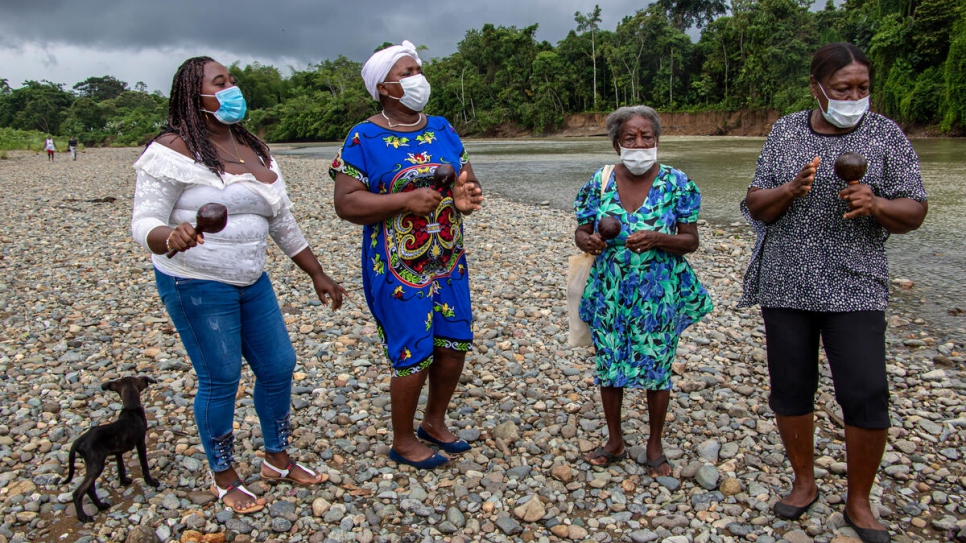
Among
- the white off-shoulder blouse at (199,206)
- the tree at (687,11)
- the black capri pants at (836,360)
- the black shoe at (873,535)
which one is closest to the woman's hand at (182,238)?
the white off-shoulder blouse at (199,206)

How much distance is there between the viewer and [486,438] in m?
4.05

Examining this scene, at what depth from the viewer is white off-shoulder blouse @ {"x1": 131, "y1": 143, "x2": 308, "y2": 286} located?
269cm

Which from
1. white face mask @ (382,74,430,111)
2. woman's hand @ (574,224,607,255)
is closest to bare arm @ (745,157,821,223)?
woman's hand @ (574,224,607,255)

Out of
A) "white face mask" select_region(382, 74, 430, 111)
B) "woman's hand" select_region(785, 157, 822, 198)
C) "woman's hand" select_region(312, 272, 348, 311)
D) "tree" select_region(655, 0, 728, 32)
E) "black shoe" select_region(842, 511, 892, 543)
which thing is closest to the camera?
"woman's hand" select_region(785, 157, 822, 198)

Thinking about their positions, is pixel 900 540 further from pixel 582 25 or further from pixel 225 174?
pixel 582 25

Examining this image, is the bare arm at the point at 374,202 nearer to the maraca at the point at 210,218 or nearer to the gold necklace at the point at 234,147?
the gold necklace at the point at 234,147

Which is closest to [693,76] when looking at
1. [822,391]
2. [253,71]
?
[822,391]

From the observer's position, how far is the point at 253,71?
122 m

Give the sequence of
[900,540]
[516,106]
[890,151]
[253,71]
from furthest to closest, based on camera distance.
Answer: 1. [253,71]
2. [516,106]
3. [900,540]
4. [890,151]

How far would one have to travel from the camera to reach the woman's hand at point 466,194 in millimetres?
3221

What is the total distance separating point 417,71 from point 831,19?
66.0 metres

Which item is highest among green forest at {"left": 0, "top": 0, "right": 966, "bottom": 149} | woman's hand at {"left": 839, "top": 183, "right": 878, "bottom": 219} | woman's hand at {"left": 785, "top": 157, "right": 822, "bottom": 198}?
green forest at {"left": 0, "top": 0, "right": 966, "bottom": 149}

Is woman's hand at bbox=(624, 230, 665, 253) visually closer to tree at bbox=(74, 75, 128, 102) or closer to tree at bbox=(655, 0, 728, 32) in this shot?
tree at bbox=(655, 0, 728, 32)

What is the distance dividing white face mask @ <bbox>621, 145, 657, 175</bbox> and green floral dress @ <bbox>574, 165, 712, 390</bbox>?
0.37 feet
